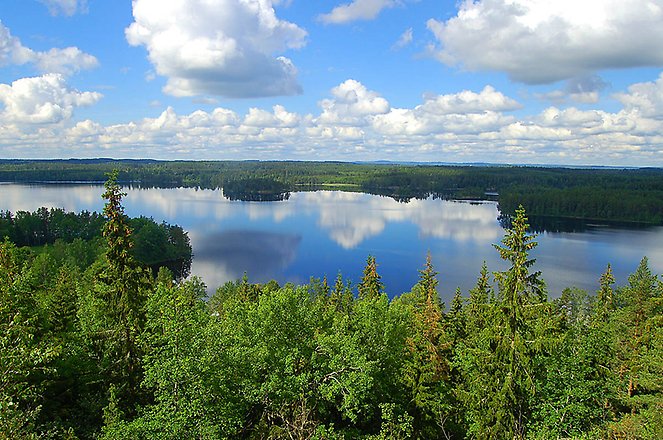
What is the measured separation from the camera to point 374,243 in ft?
294

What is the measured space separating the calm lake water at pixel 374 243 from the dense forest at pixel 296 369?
41.9 metres

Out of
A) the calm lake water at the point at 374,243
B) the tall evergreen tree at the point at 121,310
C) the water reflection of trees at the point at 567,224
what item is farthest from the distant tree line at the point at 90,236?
the water reflection of trees at the point at 567,224

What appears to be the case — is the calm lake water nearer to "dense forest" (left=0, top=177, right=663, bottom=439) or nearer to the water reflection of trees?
the water reflection of trees

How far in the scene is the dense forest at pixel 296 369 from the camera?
36.6 ft

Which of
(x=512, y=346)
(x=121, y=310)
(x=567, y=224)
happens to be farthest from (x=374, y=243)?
(x=512, y=346)

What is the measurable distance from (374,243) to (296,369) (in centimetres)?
7600

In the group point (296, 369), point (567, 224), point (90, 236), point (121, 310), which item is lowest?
point (90, 236)

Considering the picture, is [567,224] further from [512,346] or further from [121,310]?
[121,310]

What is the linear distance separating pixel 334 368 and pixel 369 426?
3412 millimetres

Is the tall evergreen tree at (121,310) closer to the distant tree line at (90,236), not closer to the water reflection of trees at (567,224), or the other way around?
the distant tree line at (90,236)

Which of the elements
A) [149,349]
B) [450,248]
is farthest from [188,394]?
[450,248]

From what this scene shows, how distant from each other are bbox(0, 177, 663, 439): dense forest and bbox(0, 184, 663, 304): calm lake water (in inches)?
1649

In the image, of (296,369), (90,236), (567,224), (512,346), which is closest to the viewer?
(512,346)

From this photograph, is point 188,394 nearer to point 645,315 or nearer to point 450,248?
point 645,315
